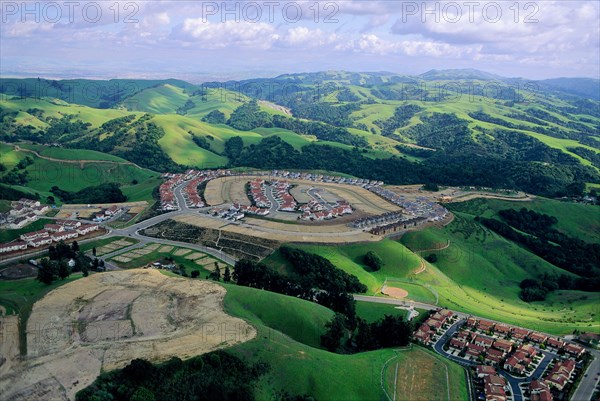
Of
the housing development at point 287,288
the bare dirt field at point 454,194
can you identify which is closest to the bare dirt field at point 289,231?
the housing development at point 287,288

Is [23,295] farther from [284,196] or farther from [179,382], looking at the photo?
[284,196]

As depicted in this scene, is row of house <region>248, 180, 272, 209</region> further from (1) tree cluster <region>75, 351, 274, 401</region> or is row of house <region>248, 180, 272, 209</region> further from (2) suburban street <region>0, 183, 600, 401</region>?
(1) tree cluster <region>75, 351, 274, 401</region>

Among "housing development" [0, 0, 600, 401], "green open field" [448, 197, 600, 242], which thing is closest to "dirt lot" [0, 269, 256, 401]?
"housing development" [0, 0, 600, 401]

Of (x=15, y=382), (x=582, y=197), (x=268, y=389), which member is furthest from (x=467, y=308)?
(x=582, y=197)

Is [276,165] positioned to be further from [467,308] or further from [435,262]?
[467,308]

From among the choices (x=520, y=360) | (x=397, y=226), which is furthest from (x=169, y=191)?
(x=520, y=360)
